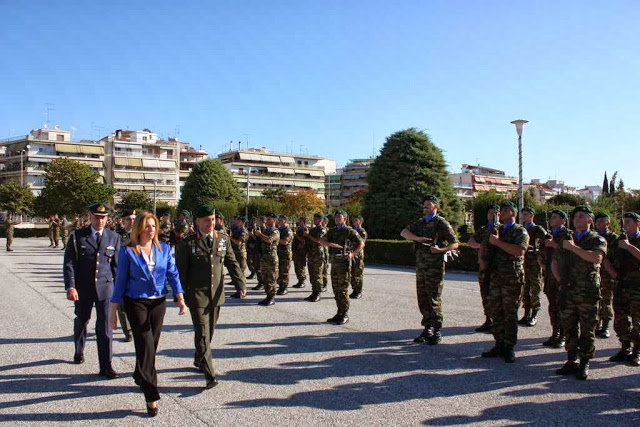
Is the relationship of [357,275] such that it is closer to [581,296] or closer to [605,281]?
[605,281]

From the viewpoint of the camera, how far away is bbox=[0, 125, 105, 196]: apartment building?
3509 inches

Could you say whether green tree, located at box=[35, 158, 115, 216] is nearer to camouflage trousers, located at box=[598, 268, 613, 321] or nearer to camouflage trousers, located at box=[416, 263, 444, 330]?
camouflage trousers, located at box=[416, 263, 444, 330]

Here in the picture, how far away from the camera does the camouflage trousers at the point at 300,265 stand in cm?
1454

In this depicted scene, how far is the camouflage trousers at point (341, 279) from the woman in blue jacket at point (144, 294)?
439 centimetres

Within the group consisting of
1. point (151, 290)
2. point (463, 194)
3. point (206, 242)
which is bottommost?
point (151, 290)

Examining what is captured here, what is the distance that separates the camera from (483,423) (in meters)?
4.73

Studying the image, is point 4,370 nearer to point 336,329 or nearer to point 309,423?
point 309,423

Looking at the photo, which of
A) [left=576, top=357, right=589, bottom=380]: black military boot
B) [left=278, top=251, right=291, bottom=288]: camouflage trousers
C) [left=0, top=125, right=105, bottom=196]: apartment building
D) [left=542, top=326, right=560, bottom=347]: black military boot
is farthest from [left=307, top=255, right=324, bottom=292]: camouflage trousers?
[left=0, top=125, right=105, bottom=196]: apartment building

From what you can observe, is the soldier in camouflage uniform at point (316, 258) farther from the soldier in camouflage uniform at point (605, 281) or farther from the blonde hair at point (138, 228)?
the blonde hair at point (138, 228)

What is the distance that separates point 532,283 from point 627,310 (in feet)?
7.67

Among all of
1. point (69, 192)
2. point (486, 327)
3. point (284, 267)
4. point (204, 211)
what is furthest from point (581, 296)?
point (69, 192)

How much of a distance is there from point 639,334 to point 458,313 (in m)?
3.98

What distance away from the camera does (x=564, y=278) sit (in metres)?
6.49

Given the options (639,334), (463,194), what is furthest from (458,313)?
(463,194)
